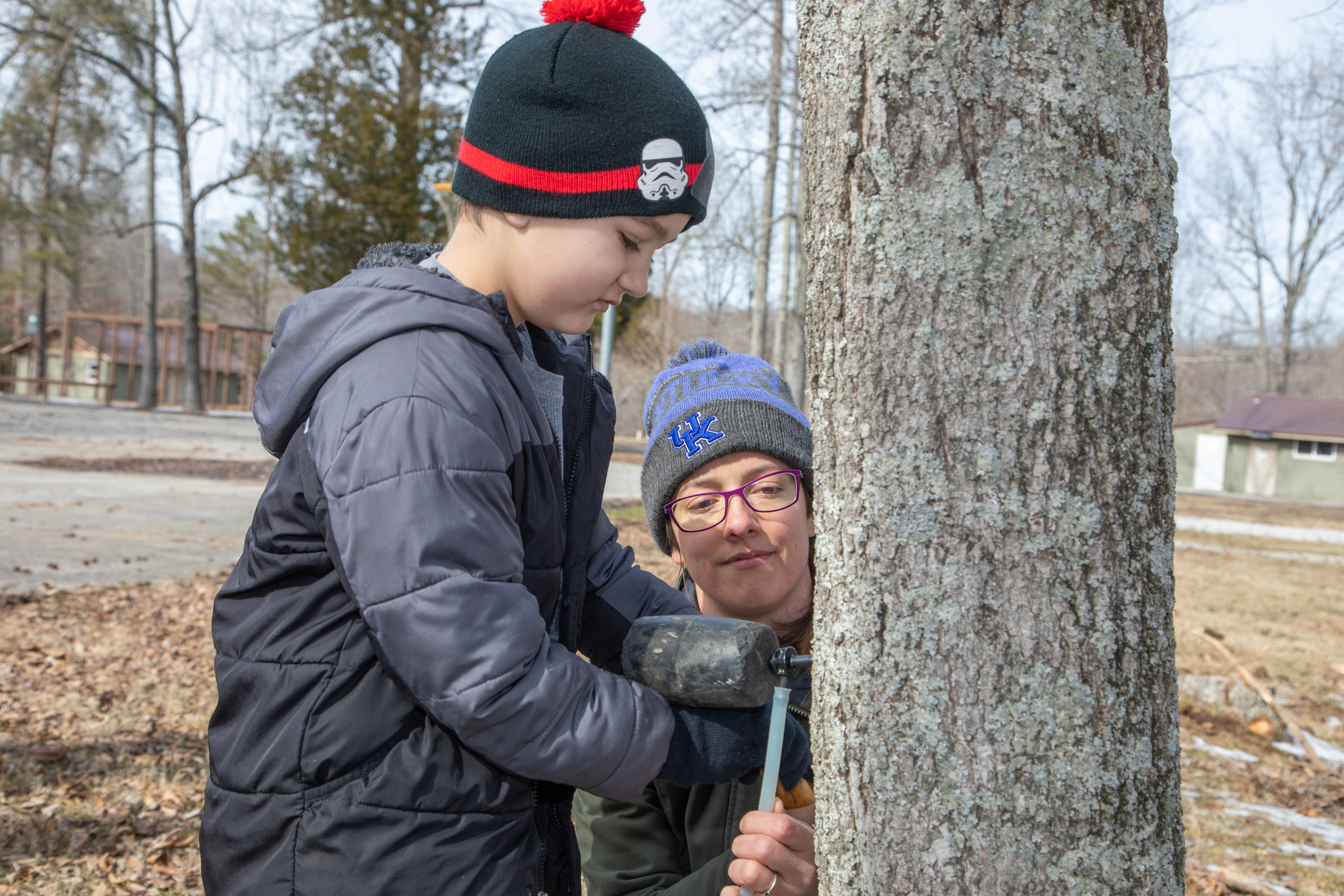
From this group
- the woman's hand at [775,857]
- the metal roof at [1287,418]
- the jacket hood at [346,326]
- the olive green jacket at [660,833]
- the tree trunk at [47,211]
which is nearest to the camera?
the jacket hood at [346,326]

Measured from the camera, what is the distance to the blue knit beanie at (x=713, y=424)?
95.0 inches

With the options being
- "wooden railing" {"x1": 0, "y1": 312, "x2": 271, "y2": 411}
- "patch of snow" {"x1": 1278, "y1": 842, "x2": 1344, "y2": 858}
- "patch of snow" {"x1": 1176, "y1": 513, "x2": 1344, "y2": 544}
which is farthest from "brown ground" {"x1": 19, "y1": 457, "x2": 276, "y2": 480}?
"patch of snow" {"x1": 1176, "y1": 513, "x2": 1344, "y2": 544}

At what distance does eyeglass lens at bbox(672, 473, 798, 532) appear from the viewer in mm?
2361

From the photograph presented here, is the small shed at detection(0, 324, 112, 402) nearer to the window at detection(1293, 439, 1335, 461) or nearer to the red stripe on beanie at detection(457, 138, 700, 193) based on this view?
the red stripe on beanie at detection(457, 138, 700, 193)

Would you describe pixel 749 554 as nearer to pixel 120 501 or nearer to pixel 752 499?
Result: pixel 752 499

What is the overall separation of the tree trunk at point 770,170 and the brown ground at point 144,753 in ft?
29.2

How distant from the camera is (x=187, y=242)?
29.6 m

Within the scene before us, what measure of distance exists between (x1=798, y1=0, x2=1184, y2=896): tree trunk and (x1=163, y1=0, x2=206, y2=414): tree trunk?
106ft

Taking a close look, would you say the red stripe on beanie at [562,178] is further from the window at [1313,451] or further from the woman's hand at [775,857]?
the window at [1313,451]

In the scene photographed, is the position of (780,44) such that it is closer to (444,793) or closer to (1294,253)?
(444,793)

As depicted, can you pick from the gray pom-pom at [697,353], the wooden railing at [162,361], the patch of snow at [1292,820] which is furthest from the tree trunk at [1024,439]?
the wooden railing at [162,361]

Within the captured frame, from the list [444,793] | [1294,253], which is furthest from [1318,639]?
[1294,253]

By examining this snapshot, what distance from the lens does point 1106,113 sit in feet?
3.88

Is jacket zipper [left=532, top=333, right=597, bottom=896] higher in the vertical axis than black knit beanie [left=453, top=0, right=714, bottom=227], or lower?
lower
